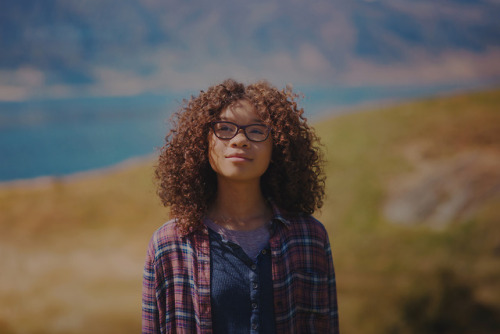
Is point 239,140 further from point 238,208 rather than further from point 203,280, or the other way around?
point 203,280

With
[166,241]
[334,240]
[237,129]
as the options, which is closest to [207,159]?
[237,129]

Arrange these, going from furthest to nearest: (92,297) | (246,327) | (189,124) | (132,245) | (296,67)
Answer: (296,67)
(132,245)
(92,297)
(189,124)
(246,327)

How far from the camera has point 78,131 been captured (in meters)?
3.48

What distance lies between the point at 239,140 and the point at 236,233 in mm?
331

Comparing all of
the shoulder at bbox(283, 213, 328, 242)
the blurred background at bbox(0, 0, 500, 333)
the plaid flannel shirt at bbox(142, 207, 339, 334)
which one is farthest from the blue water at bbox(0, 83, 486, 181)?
the plaid flannel shirt at bbox(142, 207, 339, 334)

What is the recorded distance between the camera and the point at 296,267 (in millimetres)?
1495

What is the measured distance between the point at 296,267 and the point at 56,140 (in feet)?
8.56

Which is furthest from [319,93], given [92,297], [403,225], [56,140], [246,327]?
[246,327]

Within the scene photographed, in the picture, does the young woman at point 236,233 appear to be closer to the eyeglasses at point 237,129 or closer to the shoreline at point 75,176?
the eyeglasses at point 237,129

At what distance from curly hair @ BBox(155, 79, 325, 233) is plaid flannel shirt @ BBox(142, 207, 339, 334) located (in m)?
0.09

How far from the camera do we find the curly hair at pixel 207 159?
1498 mm

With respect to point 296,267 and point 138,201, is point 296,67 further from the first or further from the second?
point 296,267

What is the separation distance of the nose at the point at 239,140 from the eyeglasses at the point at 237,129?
13 mm

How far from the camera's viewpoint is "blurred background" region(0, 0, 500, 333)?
3.11 metres
